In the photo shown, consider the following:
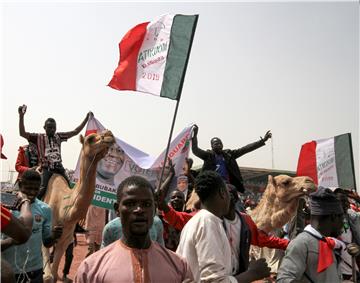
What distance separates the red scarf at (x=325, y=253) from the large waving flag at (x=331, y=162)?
5.85 metres

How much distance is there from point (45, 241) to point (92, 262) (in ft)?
9.17

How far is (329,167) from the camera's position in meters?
9.40

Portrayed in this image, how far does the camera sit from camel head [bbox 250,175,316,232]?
827cm

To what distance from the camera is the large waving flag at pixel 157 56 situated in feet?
21.5

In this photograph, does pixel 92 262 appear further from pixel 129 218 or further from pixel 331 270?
pixel 331 270

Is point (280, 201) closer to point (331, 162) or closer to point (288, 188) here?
point (288, 188)

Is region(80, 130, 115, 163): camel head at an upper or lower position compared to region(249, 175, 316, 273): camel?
upper

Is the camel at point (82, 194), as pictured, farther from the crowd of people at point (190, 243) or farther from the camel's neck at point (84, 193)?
the crowd of people at point (190, 243)

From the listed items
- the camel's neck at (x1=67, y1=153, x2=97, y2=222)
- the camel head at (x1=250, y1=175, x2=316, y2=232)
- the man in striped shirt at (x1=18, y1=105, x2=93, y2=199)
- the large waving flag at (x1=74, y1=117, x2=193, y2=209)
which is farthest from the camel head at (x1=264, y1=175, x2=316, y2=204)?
the man in striped shirt at (x1=18, y1=105, x2=93, y2=199)

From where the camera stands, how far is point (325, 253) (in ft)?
10.3

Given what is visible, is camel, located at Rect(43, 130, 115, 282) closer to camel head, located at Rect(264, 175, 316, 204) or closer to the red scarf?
camel head, located at Rect(264, 175, 316, 204)

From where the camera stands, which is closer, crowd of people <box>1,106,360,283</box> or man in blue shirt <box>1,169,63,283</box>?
crowd of people <box>1,106,360,283</box>

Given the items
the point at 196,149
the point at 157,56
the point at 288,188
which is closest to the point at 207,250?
the point at 157,56

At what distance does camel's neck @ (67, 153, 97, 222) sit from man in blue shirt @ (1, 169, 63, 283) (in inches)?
91.3
